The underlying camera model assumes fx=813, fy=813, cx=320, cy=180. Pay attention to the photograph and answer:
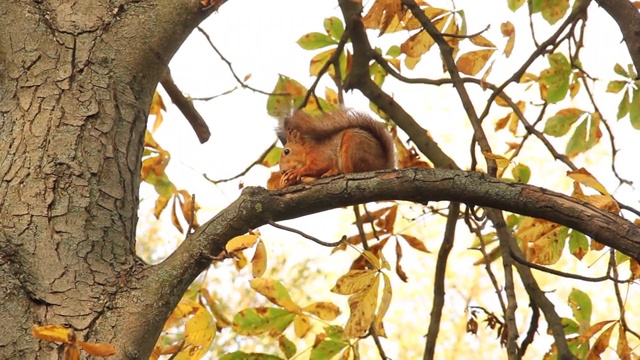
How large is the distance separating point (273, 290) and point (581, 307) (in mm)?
797

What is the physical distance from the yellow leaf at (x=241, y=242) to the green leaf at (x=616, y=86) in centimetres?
146

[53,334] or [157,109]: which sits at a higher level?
[157,109]

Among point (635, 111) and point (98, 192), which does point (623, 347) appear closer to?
point (635, 111)

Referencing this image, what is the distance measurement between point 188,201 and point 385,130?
2.32 ft

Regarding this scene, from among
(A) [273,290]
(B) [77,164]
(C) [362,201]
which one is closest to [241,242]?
(C) [362,201]

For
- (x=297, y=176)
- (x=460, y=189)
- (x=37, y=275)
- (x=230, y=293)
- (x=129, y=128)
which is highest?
(x=230, y=293)

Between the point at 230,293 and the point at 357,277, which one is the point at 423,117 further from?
the point at 357,277

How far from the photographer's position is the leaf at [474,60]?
2174 mm

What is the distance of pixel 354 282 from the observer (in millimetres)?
1627

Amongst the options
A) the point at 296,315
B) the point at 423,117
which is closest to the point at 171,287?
the point at 296,315

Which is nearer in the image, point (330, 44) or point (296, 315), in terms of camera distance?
point (296, 315)

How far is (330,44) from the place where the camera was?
2426 mm

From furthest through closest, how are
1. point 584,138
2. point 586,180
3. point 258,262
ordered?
point 584,138 < point 258,262 < point 586,180

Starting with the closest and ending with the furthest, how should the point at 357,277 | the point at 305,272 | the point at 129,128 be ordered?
the point at 129,128 < the point at 357,277 < the point at 305,272
